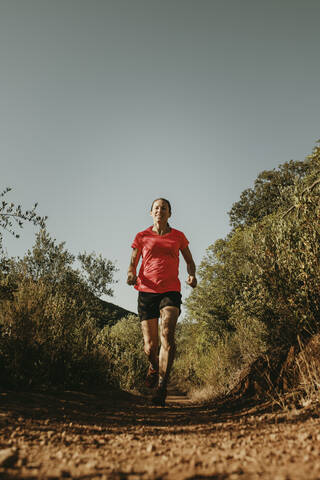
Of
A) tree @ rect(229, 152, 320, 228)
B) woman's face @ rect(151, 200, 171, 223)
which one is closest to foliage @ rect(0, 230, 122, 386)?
woman's face @ rect(151, 200, 171, 223)

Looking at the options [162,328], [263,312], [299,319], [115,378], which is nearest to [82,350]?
[115,378]

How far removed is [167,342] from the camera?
4.35 metres

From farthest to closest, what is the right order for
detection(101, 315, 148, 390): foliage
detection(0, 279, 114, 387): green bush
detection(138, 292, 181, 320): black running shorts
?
detection(101, 315, 148, 390): foliage
detection(138, 292, 181, 320): black running shorts
detection(0, 279, 114, 387): green bush

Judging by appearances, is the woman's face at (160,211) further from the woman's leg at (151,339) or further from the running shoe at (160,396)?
the running shoe at (160,396)

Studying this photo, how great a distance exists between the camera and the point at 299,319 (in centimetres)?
465

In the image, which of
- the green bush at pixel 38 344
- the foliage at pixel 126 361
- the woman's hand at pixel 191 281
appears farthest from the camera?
the foliage at pixel 126 361

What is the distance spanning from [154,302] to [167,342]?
659 millimetres

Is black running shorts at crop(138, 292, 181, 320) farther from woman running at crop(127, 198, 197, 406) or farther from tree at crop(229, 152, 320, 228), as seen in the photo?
tree at crop(229, 152, 320, 228)

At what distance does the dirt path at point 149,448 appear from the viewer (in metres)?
1.36

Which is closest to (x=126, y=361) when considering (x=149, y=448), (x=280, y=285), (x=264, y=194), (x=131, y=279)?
(x=131, y=279)

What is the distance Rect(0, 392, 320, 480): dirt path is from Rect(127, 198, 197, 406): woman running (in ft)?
4.84

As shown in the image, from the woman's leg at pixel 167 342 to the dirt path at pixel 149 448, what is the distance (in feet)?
3.54

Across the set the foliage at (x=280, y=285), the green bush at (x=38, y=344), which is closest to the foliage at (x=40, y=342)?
the green bush at (x=38, y=344)

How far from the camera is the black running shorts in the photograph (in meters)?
4.61
